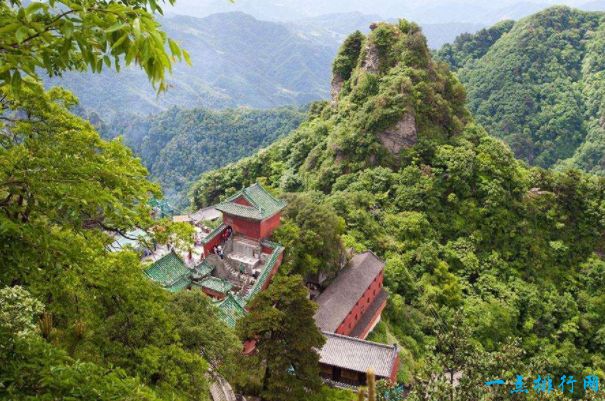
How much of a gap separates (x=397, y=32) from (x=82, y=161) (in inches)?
1407

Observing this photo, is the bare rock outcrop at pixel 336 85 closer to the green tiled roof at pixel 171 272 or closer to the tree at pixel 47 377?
the green tiled roof at pixel 171 272

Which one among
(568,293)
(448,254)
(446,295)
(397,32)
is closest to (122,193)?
(446,295)

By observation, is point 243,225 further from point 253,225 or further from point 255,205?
point 255,205

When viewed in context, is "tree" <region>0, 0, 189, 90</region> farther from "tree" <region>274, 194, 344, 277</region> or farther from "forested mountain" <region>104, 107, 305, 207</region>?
"forested mountain" <region>104, 107, 305, 207</region>

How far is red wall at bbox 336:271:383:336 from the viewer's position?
21.3 meters

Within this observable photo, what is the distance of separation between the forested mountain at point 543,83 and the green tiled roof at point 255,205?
46815 millimetres

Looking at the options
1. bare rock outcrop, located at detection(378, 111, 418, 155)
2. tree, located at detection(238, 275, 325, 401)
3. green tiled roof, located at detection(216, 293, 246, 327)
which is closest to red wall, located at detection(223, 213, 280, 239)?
green tiled roof, located at detection(216, 293, 246, 327)

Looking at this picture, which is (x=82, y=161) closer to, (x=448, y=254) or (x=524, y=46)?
(x=448, y=254)

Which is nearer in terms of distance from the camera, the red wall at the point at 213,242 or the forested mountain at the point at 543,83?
the red wall at the point at 213,242

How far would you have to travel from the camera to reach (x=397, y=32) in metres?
38.8

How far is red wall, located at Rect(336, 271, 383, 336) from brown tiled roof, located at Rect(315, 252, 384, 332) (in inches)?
10.7

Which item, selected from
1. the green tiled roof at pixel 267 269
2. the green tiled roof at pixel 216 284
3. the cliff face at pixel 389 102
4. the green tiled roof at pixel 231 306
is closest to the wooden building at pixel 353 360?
the green tiled roof at pixel 267 269

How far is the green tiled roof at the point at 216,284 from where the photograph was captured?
19.4m

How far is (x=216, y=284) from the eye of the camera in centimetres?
1962
